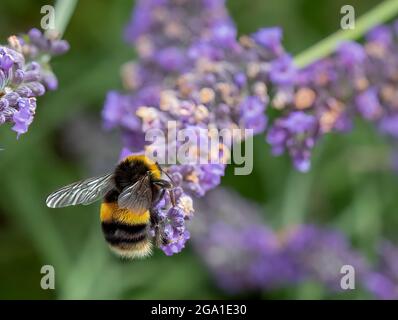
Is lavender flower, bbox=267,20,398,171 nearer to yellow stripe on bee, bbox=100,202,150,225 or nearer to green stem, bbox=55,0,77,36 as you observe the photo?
yellow stripe on bee, bbox=100,202,150,225

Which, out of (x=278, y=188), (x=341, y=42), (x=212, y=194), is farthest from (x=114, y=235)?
(x=278, y=188)

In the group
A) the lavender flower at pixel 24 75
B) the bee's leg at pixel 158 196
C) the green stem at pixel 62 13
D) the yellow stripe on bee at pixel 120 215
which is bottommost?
the yellow stripe on bee at pixel 120 215

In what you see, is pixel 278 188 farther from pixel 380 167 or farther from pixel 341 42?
pixel 341 42

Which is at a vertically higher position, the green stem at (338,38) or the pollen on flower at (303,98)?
the green stem at (338,38)

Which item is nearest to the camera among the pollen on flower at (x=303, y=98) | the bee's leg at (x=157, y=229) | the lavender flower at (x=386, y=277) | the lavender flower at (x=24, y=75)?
the lavender flower at (x=24, y=75)

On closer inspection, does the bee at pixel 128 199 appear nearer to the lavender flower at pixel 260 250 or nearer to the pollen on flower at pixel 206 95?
the pollen on flower at pixel 206 95

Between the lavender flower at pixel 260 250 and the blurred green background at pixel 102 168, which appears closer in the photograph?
the lavender flower at pixel 260 250

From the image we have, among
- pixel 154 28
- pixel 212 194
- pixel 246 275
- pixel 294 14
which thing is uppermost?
pixel 294 14

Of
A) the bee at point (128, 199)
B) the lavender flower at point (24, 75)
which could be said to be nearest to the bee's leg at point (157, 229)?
the bee at point (128, 199)
